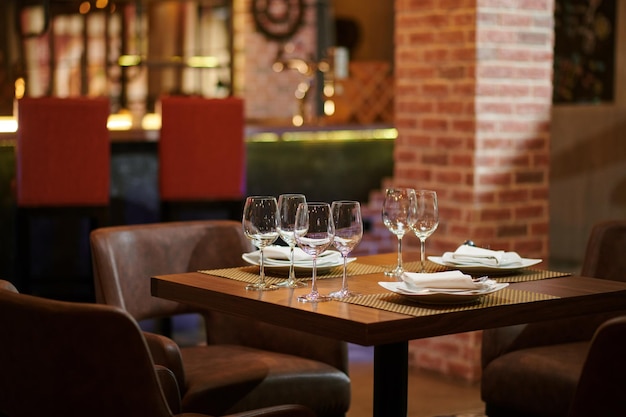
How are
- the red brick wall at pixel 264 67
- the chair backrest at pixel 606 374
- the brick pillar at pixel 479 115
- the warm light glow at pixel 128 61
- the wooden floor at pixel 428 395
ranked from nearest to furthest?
the chair backrest at pixel 606 374
the wooden floor at pixel 428 395
the brick pillar at pixel 479 115
the warm light glow at pixel 128 61
the red brick wall at pixel 264 67

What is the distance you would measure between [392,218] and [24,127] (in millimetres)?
2795

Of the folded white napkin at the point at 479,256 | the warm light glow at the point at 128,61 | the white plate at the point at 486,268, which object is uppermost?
the warm light glow at the point at 128,61

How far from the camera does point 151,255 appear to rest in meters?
3.19

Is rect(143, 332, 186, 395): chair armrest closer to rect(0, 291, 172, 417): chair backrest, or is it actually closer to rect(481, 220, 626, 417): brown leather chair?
→ rect(0, 291, 172, 417): chair backrest

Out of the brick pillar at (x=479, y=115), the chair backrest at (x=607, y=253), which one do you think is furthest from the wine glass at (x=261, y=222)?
the brick pillar at (x=479, y=115)

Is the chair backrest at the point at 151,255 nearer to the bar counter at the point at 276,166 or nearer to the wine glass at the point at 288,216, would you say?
the wine glass at the point at 288,216

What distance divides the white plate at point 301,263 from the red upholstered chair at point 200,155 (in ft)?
8.44

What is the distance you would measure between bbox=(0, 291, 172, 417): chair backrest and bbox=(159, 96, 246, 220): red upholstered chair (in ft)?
10.8

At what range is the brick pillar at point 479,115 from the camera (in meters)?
4.32

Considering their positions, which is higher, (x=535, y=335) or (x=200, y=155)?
(x=200, y=155)

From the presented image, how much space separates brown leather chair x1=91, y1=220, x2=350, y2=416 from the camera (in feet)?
9.24

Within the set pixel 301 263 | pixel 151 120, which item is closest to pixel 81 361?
pixel 301 263

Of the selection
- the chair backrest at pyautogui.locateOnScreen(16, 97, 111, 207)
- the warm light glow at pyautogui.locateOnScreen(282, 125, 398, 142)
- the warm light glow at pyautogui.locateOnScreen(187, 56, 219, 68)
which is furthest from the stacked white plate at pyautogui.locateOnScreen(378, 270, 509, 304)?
the warm light glow at pyautogui.locateOnScreen(187, 56, 219, 68)

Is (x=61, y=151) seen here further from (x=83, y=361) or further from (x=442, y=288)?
(x=83, y=361)
